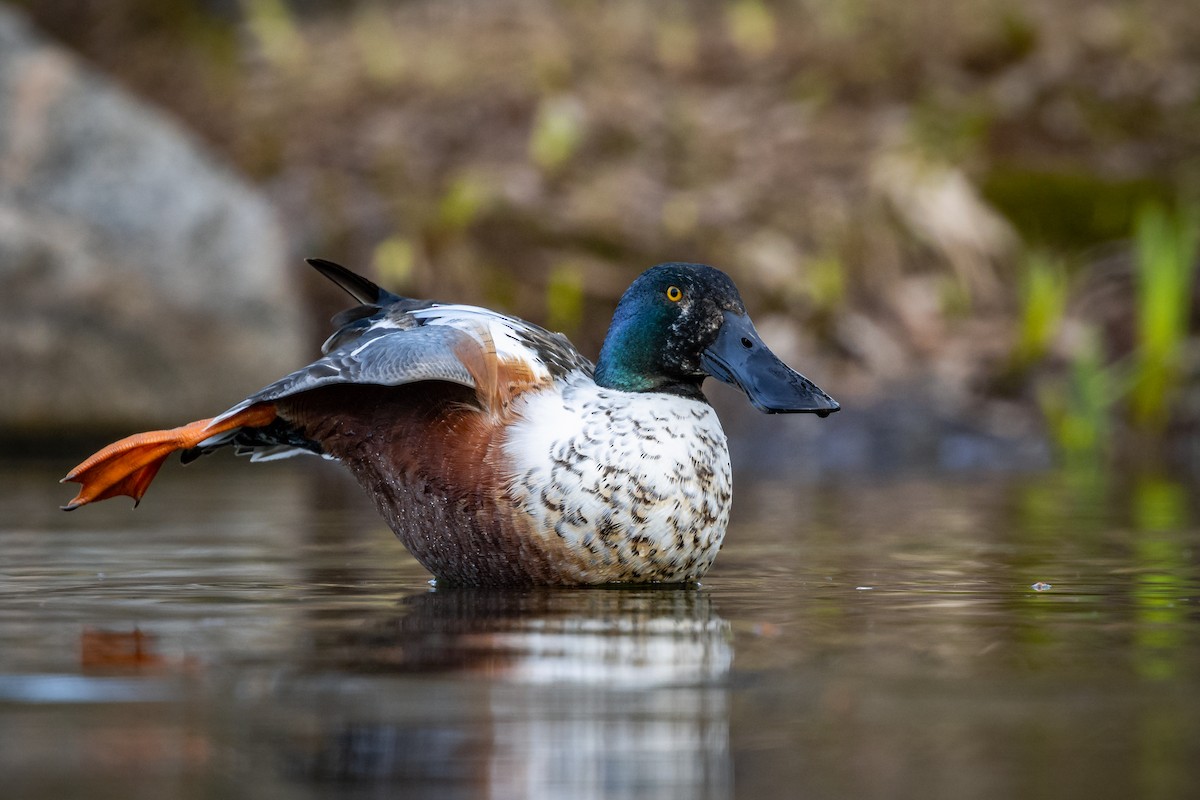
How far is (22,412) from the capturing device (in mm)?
9734

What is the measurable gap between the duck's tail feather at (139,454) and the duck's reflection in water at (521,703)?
0.92 m

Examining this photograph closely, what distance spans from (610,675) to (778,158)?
9.46m

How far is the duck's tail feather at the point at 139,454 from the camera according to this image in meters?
4.42

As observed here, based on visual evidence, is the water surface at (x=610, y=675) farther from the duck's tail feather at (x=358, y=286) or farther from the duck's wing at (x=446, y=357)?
the duck's tail feather at (x=358, y=286)

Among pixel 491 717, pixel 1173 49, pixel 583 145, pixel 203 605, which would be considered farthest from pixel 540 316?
pixel 491 717

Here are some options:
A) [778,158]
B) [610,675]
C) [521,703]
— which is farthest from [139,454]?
[778,158]

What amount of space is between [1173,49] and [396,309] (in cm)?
994

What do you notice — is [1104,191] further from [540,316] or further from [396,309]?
[396,309]

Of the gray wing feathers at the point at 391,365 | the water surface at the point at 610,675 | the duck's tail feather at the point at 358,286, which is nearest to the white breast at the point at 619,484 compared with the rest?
the water surface at the point at 610,675

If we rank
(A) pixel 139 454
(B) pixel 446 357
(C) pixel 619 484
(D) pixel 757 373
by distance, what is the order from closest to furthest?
1. (C) pixel 619 484
2. (B) pixel 446 357
3. (D) pixel 757 373
4. (A) pixel 139 454

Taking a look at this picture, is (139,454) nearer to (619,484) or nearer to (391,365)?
(391,365)

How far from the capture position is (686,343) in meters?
4.39

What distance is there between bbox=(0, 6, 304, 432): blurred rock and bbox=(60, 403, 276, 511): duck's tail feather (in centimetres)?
536

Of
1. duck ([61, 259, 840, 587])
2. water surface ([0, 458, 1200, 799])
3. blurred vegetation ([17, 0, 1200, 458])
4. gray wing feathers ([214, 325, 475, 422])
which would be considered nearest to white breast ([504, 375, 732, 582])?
duck ([61, 259, 840, 587])
